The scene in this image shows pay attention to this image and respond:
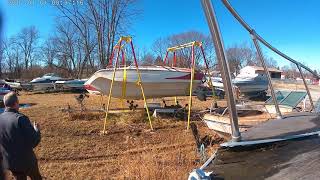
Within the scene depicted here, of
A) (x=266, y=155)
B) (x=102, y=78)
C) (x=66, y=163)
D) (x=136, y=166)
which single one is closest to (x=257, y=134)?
(x=266, y=155)

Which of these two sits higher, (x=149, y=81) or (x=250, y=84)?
(x=149, y=81)

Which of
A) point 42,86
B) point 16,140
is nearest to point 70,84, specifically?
point 42,86

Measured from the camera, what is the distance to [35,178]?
15.9 ft

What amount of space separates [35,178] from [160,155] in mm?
3300

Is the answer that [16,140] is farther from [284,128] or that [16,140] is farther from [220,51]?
[284,128]

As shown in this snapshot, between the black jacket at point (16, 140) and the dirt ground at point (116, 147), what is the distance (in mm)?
1776

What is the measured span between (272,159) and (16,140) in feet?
10.2

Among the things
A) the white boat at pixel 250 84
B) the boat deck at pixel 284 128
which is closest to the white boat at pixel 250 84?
the white boat at pixel 250 84

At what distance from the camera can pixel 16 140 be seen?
4527mm

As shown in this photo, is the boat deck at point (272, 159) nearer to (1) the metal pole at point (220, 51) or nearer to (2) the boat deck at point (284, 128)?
(2) the boat deck at point (284, 128)

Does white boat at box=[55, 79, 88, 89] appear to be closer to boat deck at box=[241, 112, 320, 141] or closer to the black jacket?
the black jacket

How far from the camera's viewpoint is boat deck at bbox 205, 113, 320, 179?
2.49 m

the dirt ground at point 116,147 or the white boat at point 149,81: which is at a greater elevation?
the white boat at point 149,81

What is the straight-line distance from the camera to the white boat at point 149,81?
12.8m
